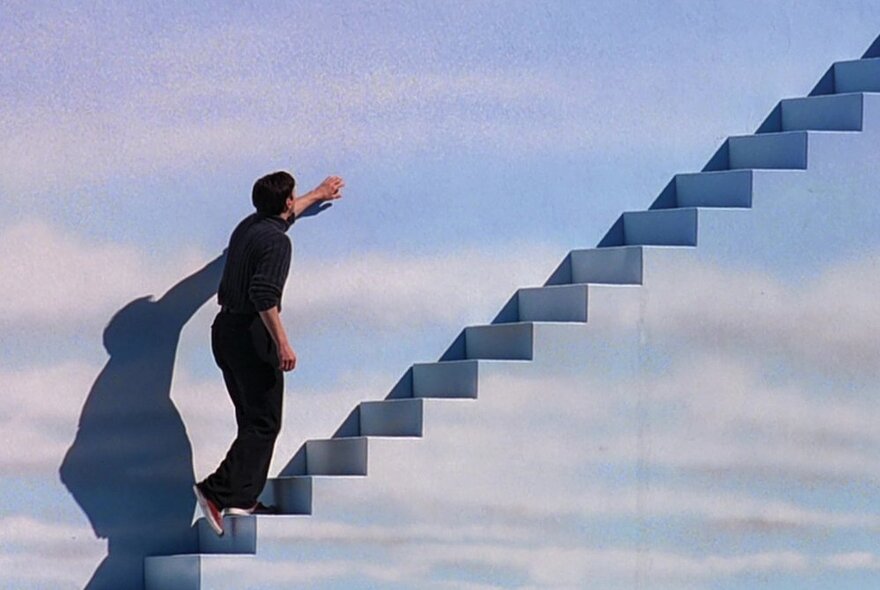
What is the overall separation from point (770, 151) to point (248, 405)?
2.63 meters

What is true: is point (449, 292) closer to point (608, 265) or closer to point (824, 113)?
point (608, 265)

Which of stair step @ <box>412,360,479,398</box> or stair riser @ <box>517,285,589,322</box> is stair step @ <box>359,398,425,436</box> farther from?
stair riser @ <box>517,285,589,322</box>

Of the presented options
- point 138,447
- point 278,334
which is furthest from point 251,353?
point 138,447

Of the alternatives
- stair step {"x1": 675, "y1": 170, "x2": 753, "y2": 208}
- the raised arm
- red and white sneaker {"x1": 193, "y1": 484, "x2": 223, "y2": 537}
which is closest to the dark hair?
the raised arm

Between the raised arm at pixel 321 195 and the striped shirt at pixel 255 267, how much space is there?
381 mm

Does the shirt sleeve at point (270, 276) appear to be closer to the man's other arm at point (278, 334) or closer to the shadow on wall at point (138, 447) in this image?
the man's other arm at point (278, 334)

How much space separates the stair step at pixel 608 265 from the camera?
8547 millimetres

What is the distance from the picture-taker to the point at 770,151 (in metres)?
9.08

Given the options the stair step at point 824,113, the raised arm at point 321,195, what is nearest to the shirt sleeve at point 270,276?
the raised arm at point 321,195

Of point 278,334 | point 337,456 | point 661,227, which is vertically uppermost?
point 661,227

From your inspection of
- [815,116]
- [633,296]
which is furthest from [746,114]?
[633,296]

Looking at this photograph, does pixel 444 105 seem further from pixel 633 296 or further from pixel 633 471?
pixel 633 471

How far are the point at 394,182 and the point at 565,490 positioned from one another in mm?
1339

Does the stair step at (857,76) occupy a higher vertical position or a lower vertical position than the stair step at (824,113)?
higher
